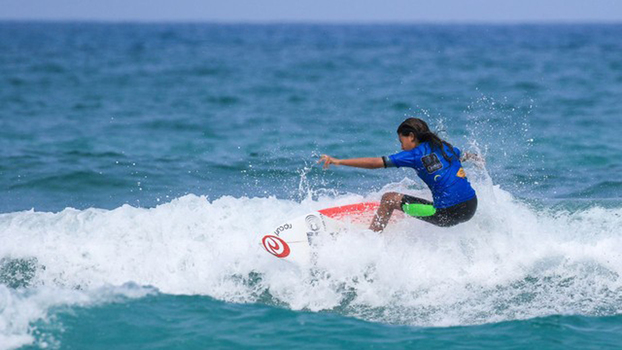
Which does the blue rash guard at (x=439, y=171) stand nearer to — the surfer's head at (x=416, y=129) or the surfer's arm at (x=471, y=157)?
the surfer's head at (x=416, y=129)

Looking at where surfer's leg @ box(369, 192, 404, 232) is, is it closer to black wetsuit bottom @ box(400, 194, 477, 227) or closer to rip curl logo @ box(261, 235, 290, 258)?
black wetsuit bottom @ box(400, 194, 477, 227)

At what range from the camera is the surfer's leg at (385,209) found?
7.92m

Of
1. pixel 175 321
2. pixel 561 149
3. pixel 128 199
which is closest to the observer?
pixel 175 321

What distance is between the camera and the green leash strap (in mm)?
7859

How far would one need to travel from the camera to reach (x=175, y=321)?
275 inches

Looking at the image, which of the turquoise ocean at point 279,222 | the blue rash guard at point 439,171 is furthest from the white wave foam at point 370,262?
the blue rash guard at point 439,171

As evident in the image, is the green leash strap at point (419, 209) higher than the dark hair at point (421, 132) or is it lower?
lower

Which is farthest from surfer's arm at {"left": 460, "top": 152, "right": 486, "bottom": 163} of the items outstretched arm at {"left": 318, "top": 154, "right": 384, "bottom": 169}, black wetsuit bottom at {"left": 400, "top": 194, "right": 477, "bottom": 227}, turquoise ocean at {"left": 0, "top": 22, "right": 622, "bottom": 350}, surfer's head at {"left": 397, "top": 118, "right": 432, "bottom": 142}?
outstretched arm at {"left": 318, "top": 154, "right": 384, "bottom": 169}

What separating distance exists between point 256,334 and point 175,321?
742 millimetres

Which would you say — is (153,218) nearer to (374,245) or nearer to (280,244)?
(280,244)

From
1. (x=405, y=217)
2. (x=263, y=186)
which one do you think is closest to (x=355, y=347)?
(x=405, y=217)

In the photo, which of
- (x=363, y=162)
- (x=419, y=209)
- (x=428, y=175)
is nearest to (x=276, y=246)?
(x=363, y=162)

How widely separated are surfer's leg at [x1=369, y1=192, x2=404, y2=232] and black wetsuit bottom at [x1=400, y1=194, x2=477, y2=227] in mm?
61

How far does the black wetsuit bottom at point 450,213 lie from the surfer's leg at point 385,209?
0.20 ft
